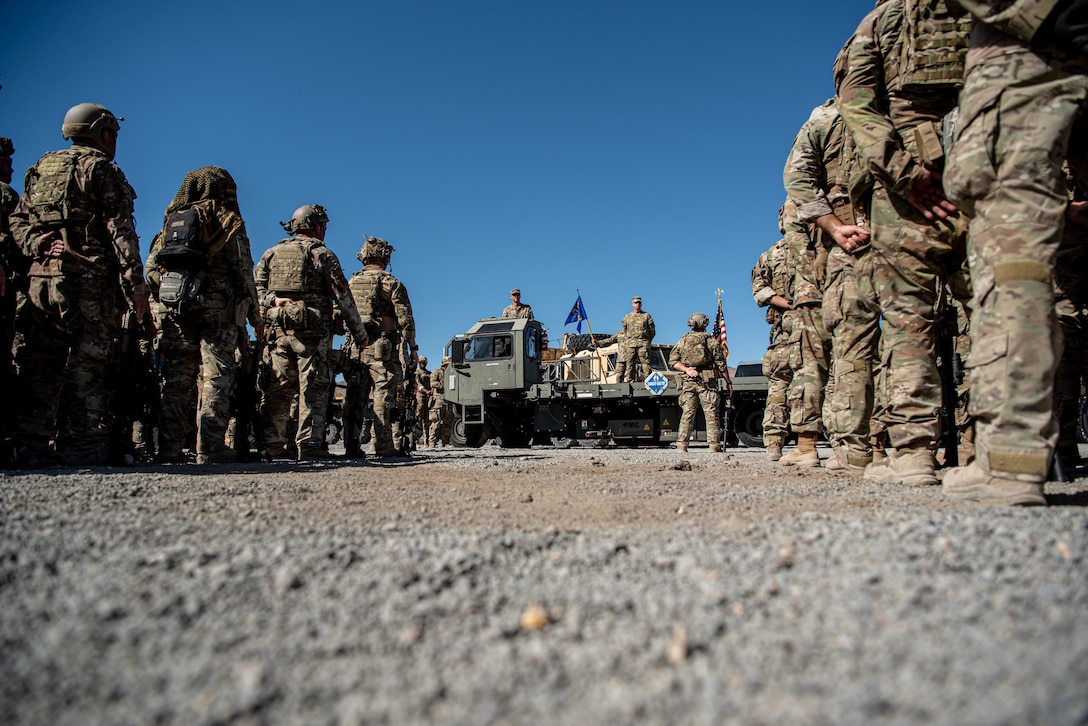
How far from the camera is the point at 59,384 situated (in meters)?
4.84

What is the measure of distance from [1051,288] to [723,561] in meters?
1.51

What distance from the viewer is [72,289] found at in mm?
4695

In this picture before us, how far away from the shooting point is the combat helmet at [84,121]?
16.4 ft

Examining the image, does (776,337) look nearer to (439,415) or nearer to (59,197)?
(59,197)

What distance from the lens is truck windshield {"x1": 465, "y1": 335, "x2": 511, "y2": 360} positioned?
1382 cm

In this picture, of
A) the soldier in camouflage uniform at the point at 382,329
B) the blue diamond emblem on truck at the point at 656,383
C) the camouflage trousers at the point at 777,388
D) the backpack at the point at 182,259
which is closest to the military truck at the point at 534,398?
the blue diamond emblem on truck at the point at 656,383

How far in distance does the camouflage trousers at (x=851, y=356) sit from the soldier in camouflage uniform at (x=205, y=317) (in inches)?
191

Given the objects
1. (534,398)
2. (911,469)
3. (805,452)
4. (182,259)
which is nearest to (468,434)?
(534,398)

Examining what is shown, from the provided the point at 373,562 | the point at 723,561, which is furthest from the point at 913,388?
the point at 373,562

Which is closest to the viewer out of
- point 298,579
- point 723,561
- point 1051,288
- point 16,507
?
point 298,579

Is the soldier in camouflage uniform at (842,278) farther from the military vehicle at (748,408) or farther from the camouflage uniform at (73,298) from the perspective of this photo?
the military vehicle at (748,408)

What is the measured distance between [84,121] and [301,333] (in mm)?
2454

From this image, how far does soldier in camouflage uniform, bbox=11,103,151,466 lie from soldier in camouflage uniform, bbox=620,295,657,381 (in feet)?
33.3

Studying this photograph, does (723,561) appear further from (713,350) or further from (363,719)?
(713,350)
